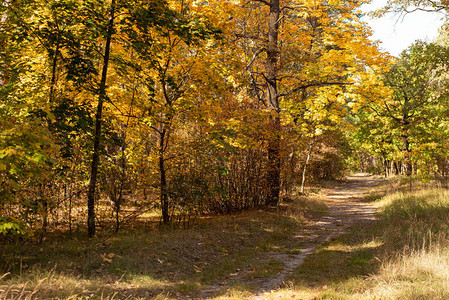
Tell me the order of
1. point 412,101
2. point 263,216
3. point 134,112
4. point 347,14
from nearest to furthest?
point 134,112 < point 263,216 < point 347,14 < point 412,101

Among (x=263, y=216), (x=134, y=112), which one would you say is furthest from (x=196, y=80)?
(x=263, y=216)

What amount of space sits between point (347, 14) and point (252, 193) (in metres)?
10.1

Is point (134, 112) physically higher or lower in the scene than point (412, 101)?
lower

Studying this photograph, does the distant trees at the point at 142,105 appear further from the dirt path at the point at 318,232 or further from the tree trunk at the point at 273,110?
the dirt path at the point at 318,232

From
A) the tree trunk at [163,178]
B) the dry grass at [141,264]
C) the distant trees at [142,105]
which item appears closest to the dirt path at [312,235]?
the dry grass at [141,264]

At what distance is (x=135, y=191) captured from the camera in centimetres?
964

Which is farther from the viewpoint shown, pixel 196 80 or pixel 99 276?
pixel 196 80

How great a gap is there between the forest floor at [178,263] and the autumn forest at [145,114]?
0.15 m

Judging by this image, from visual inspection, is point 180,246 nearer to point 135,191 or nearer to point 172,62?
point 135,191

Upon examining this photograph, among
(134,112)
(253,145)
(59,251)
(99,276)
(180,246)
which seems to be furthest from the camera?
(253,145)

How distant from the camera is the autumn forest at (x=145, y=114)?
253 inches

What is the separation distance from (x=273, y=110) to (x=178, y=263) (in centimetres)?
733

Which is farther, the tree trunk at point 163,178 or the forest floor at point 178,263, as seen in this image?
the tree trunk at point 163,178

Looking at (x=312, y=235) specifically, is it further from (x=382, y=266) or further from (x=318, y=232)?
(x=382, y=266)
